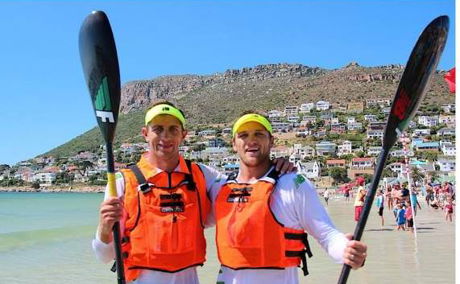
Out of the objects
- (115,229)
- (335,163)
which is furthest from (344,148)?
(115,229)

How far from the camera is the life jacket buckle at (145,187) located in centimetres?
325

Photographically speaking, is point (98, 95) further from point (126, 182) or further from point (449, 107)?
point (449, 107)

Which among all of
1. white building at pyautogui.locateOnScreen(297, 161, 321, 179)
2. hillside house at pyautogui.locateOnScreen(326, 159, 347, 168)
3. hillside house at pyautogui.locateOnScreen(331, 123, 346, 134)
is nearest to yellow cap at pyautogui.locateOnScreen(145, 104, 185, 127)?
white building at pyautogui.locateOnScreen(297, 161, 321, 179)

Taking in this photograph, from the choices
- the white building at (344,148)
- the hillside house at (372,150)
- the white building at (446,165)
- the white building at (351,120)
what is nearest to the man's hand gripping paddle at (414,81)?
the white building at (446,165)

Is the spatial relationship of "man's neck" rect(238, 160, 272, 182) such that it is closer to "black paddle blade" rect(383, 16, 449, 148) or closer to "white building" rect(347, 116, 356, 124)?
"black paddle blade" rect(383, 16, 449, 148)

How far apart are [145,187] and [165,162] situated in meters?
0.20

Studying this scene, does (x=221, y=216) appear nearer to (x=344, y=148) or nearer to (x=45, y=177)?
(x=344, y=148)

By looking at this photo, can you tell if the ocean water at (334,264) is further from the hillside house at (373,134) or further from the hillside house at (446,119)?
the hillside house at (446,119)

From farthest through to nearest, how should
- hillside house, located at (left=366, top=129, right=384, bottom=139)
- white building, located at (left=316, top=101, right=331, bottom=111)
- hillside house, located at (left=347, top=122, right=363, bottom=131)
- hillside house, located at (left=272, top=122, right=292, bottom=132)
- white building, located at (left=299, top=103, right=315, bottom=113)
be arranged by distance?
1. white building, located at (left=299, top=103, right=315, bottom=113)
2. white building, located at (left=316, top=101, right=331, bottom=111)
3. hillside house, located at (left=272, top=122, right=292, bottom=132)
4. hillside house, located at (left=347, top=122, right=363, bottom=131)
5. hillside house, located at (left=366, top=129, right=384, bottom=139)

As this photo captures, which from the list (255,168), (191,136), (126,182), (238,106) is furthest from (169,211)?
(191,136)

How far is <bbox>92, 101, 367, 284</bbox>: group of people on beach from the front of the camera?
3.13 metres

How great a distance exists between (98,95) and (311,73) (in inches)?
6614

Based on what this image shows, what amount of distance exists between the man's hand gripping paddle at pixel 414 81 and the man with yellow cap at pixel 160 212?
630mm

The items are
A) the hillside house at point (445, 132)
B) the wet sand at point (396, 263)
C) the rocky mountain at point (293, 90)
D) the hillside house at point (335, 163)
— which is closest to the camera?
the wet sand at point (396, 263)
